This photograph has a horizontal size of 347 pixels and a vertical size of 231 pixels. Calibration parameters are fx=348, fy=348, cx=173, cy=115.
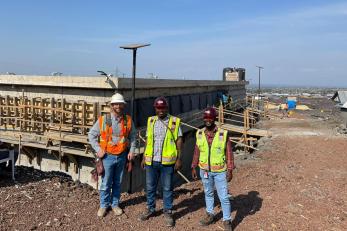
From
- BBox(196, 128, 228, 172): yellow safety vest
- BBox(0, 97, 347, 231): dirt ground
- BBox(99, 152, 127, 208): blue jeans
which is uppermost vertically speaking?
BBox(196, 128, 228, 172): yellow safety vest

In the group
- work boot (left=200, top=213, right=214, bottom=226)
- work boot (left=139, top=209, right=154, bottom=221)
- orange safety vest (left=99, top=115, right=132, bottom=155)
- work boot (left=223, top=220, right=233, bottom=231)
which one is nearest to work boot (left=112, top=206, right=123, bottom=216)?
work boot (left=139, top=209, right=154, bottom=221)

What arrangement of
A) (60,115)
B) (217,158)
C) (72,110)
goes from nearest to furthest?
(217,158), (72,110), (60,115)

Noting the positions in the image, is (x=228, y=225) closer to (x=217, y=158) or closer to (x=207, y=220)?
(x=207, y=220)

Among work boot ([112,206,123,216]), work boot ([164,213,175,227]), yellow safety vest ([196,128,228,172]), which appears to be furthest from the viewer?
work boot ([112,206,123,216])

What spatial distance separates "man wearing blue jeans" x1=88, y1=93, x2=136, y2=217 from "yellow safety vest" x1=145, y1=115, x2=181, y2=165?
38 centimetres

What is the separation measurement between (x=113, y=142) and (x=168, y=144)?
1012 mm

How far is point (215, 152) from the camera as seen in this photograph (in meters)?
5.88

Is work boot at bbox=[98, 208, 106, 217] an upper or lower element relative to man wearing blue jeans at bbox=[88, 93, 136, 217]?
lower

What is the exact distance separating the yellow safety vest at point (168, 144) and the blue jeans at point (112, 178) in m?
0.57

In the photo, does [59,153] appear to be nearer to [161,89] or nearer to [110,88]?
[110,88]

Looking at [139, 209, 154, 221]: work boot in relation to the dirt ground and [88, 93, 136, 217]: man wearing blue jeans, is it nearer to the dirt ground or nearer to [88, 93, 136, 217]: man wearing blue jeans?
the dirt ground

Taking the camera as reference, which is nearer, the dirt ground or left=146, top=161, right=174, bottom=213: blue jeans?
left=146, top=161, right=174, bottom=213: blue jeans

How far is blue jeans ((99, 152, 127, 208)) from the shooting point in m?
6.33

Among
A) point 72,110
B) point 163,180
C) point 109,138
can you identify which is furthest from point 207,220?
point 72,110
